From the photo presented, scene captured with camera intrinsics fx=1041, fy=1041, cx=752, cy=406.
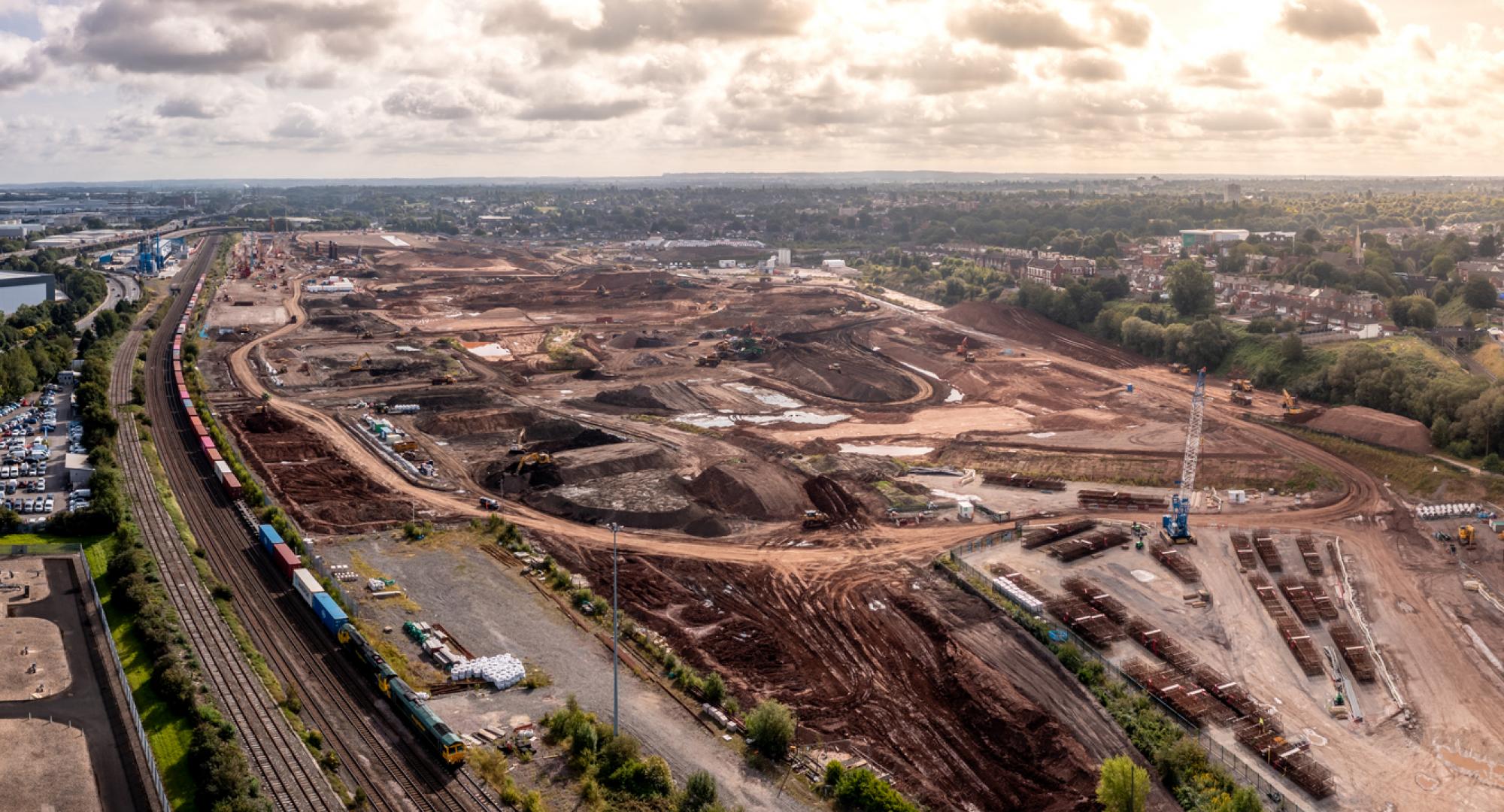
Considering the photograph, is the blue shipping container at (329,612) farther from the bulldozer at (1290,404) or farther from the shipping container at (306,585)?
the bulldozer at (1290,404)

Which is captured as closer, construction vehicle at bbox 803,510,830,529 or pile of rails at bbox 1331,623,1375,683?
pile of rails at bbox 1331,623,1375,683

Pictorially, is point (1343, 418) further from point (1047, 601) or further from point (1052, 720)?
point (1052, 720)

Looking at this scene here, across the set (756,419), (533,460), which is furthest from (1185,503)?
(533,460)

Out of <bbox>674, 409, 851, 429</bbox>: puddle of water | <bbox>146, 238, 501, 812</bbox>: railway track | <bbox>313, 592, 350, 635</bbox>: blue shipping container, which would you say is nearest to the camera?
<bbox>146, 238, 501, 812</bbox>: railway track

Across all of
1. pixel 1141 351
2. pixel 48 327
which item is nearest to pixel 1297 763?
pixel 1141 351

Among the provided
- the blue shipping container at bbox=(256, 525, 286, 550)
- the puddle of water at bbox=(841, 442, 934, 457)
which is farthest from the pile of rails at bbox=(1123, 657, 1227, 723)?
the blue shipping container at bbox=(256, 525, 286, 550)

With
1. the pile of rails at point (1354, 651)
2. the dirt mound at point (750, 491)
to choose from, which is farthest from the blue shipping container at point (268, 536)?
the pile of rails at point (1354, 651)

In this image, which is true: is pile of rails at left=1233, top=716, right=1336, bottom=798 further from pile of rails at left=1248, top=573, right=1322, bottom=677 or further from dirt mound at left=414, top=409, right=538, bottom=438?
dirt mound at left=414, top=409, right=538, bottom=438
